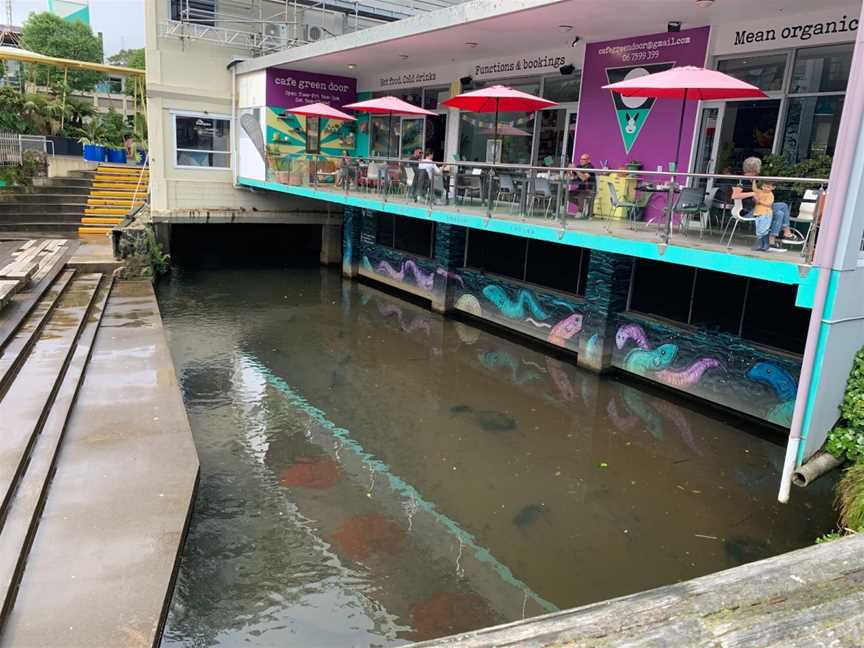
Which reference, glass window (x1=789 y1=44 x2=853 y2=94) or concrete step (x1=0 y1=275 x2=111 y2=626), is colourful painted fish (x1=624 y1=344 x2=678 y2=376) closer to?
glass window (x1=789 y1=44 x2=853 y2=94)

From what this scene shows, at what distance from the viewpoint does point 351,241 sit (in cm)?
1831

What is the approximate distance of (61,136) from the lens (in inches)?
950

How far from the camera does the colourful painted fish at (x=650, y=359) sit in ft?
Result: 33.2

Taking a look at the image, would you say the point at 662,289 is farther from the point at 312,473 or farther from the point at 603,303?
the point at 312,473

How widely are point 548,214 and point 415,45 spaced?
6.16 metres

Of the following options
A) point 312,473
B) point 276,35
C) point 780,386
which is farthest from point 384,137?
point 312,473

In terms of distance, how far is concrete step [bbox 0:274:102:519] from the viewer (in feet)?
19.4

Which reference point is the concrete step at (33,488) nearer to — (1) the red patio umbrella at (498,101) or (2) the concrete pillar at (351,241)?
(1) the red patio umbrella at (498,101)

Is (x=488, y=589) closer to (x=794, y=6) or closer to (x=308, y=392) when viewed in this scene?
(x=308, y=392)

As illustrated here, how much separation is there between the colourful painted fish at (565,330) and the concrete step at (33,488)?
7618 mm

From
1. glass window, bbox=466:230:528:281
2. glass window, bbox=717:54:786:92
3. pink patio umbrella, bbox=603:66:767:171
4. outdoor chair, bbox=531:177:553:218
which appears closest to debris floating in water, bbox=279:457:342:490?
outdoor chair, bbox=531:177:553:218

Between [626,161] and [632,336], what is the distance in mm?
3222

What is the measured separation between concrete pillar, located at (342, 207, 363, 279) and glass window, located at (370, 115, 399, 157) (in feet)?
6.32

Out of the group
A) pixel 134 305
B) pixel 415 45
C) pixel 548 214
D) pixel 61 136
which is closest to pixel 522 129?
pixel 415 45
